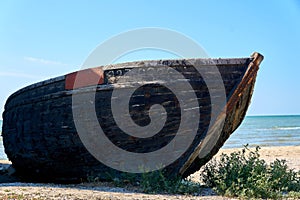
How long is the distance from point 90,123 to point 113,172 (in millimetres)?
902

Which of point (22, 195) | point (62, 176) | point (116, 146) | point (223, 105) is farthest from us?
point (62, 176)

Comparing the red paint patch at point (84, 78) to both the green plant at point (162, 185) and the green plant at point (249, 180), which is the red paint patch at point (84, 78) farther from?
the green plant at point (249, 180)

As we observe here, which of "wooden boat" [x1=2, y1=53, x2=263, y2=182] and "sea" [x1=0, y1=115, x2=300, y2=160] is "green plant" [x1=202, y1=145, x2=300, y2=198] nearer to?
"wooden boat" [x1=2, y1=53, x2=263, y2=182]

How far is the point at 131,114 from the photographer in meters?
5.85

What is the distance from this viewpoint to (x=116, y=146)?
6.04 m

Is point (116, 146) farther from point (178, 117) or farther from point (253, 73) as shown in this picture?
point (253, 73)

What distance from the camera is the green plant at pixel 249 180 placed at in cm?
541

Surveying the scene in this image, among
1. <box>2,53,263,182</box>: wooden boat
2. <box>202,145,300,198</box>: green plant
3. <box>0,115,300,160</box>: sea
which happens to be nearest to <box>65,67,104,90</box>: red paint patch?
<box>2,53,263,182</box>: wooden boat

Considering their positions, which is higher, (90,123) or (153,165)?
(90,123)

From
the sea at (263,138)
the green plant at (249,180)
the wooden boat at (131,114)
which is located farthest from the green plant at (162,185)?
the sea at (263,138)

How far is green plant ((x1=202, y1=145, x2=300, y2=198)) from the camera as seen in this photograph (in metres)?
5.41

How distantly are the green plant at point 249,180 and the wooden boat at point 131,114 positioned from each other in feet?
1.36

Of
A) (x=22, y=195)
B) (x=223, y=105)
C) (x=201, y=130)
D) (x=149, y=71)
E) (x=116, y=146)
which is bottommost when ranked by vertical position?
(x=22, y=195)

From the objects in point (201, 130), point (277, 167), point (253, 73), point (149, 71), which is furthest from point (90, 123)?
point (277, 167)
